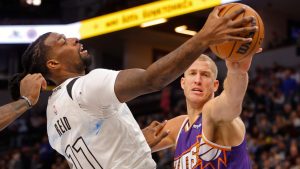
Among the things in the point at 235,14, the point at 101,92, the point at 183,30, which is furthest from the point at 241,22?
the point at 183,30

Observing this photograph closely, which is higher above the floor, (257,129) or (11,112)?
(11,112)

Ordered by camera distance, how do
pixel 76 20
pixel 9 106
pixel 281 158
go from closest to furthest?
pixel 9 106 → pixel 281 158 → pixel 76 20

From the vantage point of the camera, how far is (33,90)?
361cm

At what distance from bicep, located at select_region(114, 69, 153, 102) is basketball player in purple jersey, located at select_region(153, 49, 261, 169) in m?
0.74

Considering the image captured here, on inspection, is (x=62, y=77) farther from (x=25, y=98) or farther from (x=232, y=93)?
(x=232, y=93)

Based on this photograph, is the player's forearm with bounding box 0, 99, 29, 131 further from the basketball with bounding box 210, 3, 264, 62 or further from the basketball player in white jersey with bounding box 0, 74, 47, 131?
the basketball with bounding box 210, 3, 264, 62

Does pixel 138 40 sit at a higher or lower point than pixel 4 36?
lower

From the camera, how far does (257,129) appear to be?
11.8 metres

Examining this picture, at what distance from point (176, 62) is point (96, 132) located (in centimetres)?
80

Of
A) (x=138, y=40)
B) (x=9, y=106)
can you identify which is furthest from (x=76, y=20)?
(x=9, y=106)

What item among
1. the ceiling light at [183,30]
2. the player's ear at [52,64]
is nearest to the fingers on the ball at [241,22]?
the player's ear at [52,64]

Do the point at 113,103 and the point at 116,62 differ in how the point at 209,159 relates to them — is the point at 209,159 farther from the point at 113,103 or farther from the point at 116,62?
the point at 116,62

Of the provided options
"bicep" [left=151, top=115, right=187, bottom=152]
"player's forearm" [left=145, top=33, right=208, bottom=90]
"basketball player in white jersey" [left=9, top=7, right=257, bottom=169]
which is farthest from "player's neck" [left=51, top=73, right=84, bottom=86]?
"bicep" [left=151, top=115, right=187, bottom=152]

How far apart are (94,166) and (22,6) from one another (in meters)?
19.0
